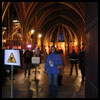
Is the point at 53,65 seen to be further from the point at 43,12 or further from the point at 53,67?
the point at 43,12

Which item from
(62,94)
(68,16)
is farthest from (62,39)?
(62,94)

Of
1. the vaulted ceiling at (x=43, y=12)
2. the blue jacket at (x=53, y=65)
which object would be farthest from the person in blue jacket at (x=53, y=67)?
the vaulted ceiling at (x=43, y=12)

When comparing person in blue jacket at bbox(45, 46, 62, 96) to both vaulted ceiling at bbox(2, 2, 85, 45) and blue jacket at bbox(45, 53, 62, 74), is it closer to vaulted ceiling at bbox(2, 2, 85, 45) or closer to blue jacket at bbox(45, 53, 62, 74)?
blue jacket at bbox(45, 53, 62, 74)

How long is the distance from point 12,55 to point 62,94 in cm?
225

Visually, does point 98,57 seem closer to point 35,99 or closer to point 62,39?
point 35,99

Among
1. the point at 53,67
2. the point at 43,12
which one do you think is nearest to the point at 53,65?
the point at 53,67

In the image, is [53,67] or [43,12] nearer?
[53,67]

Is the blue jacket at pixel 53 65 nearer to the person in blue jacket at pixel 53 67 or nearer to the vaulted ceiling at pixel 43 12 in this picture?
the person in blue jacket at pixel 53 67

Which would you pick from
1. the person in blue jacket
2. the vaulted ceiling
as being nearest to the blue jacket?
the person in blue jacket

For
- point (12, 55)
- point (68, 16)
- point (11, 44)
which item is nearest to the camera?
point (12, 55)

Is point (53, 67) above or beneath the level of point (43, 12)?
beneath

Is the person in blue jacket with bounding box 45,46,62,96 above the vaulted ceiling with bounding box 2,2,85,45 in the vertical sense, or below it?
below

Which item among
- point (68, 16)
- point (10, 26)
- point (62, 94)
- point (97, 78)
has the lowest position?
point (62, 94)

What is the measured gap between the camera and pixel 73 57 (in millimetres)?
9953
